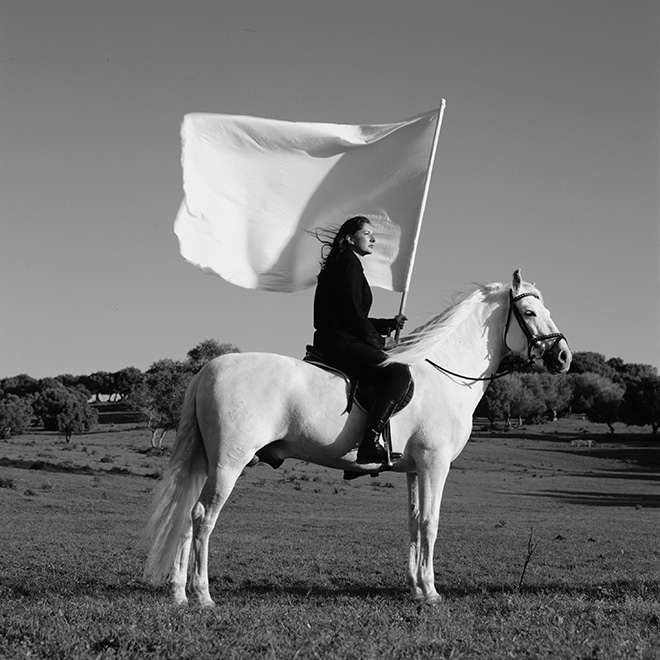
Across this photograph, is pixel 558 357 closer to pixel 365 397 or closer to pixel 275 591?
pixel 365 397

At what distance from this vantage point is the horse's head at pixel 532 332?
10.5 meters

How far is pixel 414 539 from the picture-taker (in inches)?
398

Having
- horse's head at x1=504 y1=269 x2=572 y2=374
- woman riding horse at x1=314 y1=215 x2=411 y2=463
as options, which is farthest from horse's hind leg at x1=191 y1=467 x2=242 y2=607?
horse's head at x1=504 y1=269 x2=572 y2=374

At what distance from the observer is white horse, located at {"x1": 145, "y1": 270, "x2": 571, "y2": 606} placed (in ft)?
30.0

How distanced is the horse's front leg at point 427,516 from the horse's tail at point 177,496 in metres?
Result: 2.68

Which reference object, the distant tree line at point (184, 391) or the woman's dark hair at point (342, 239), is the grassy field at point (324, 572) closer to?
the woman's dark hair at point (342, 239)

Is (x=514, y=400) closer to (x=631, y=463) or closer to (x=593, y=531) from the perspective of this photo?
(x=631, y=463)

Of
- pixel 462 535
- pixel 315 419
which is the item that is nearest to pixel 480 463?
pixel 462 535

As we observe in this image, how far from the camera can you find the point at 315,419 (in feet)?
30.7

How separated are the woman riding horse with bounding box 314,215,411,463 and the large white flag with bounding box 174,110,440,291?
1.33m

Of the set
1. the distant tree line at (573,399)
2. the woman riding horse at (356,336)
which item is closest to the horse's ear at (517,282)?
the woman riding horse at (356,336)

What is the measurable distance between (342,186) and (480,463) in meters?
68.1

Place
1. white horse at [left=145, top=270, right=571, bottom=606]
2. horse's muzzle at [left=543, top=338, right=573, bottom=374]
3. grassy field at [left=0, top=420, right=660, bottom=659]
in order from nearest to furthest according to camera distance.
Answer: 1. grassy field at [left=0, top=420, right=660, bottom=659]
2. white horse at [left=145, top=270, right=571, bottom=606]
3. horse's muzzle at [left=543, top=338, right=573, bottom=374]

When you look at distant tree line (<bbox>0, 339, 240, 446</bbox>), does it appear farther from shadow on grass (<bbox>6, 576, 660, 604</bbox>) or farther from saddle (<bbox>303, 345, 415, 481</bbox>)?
saddle (<bbox>303, 345, 415, 481</bbox>)
